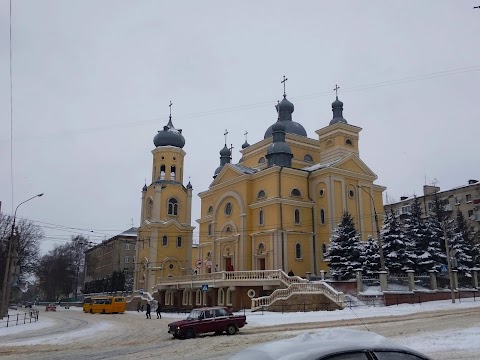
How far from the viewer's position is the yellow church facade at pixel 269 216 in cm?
4059

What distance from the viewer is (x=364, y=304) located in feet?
96.0

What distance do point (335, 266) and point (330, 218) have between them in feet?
25.9

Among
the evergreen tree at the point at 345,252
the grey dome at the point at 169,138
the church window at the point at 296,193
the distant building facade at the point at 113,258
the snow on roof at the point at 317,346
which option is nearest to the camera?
the snow on roof at the point at 317,346

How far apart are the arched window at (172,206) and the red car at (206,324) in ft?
125

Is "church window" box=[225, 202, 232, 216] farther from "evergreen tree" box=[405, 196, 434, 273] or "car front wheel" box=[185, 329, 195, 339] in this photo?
"car front wheel" box=[185, 329, 195, 339]

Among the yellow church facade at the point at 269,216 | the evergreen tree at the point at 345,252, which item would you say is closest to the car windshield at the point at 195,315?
the yellow church facade at the point at 269,216

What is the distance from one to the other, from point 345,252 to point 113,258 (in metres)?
62.5

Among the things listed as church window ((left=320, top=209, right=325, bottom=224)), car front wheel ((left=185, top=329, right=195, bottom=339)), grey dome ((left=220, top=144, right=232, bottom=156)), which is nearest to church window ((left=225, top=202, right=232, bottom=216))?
church window ((left=320, top=209, right=325, bottom=224))

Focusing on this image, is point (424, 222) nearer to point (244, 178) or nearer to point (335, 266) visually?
point (335, 266)

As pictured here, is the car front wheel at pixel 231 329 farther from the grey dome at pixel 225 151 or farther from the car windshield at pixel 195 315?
the grey dome at pixel 225 151

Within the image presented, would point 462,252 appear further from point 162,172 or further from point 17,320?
point 162,172

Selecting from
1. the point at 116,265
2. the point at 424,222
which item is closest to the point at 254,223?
the point at 424,222

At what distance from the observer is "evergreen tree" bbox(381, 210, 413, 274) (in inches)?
1340

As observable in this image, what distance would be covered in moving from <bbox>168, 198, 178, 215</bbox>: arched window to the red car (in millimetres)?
38221
